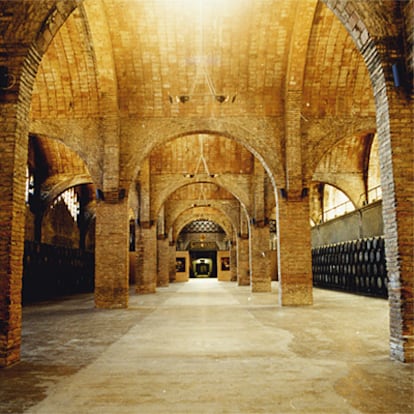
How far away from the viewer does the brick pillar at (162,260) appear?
2756cm

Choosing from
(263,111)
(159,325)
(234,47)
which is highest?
(234,47)

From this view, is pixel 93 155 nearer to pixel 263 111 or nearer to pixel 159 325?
pixel 263 111

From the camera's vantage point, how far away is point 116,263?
13188 mm

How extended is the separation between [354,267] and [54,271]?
46.8 feet

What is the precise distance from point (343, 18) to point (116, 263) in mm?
9530

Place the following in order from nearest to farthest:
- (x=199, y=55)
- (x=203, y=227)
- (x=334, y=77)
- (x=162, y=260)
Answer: (x=199, y=55)
(x=334, y=77)
(x=162, y=260)
(x=203, y=227)

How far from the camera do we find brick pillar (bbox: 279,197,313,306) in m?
13.0

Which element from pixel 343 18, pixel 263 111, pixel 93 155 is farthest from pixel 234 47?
pixel 343 18

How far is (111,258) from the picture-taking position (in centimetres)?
1322

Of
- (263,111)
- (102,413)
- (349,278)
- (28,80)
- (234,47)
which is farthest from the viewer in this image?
(349,278)

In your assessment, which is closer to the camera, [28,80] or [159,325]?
[28,80]

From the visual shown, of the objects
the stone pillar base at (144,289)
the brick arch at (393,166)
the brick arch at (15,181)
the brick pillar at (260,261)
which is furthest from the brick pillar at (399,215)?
the stone pillar base at (144,289)

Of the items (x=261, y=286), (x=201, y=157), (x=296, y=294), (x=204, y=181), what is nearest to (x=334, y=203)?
(x=261, y=286)

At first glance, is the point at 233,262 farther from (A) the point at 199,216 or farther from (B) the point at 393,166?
(B) the point at 393,166
